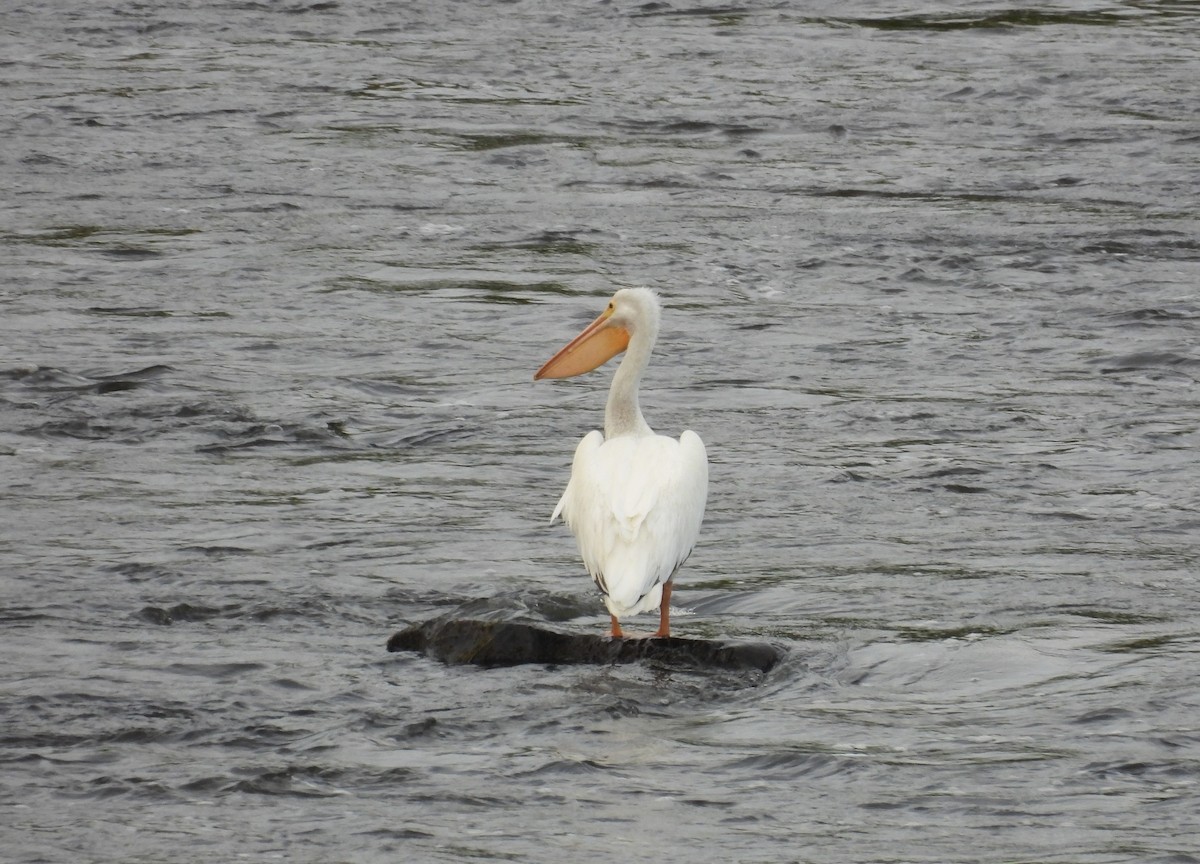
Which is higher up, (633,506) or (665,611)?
(633,506)

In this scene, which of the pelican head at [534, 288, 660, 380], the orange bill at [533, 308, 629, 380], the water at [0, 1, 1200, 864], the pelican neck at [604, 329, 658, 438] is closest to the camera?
the water at [0, 1, 1200, 864]

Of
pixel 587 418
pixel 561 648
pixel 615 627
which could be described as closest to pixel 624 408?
pixel 615 627

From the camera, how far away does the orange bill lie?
27.8 ft

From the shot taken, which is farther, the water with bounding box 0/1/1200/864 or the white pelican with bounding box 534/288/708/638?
the white pelican with bounding box 534/288/708/638

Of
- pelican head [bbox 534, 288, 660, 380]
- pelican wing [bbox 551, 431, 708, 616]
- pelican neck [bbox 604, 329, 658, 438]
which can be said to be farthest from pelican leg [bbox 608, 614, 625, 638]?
pelican head [bbox 534, 288, 660, 380]

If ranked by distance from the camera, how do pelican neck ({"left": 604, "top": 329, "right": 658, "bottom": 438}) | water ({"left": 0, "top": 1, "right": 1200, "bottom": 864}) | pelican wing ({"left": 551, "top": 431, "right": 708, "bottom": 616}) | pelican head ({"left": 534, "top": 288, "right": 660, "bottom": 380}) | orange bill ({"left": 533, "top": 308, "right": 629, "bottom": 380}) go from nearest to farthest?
water ({"left": 0, "top": 1, "right": 1200, "bottom": 864})
pelican wing ({"left": 551, "top": 431, "right": 708, "bottom": 616})
pelican neck ({"left": 604, "top": 329, "right": 658, "bottom": 438})
pelican head ({"left": 534, "top": 288, "right": 660, "bottom": 380})
orange bill ({"left": 533, "top": 308, "right": 629, "bottom": 380})

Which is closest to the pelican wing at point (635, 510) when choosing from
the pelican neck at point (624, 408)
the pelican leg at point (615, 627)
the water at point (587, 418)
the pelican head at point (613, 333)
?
the pelican leg at point (615, 627)

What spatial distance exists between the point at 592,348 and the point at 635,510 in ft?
5.52

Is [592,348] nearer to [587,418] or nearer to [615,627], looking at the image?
[587,418]

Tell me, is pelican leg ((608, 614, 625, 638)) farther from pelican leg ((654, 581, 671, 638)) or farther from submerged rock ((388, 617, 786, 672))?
pelican leg ((654, 581, 671, 638))

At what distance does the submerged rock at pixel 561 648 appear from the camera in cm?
668

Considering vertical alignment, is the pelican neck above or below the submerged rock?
above

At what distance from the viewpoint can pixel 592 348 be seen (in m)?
8.53

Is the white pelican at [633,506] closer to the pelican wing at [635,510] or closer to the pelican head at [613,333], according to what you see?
the pelican wing at [635,510]
